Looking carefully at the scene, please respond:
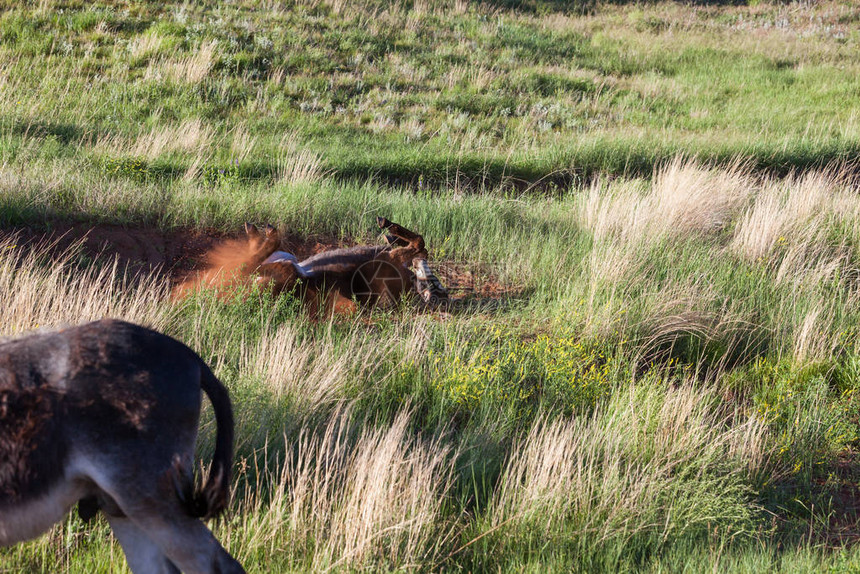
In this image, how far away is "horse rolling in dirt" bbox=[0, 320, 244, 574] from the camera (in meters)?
2.48

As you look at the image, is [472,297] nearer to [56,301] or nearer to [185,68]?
[56,301]

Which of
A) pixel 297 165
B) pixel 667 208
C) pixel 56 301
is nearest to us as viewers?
pixel 56 301

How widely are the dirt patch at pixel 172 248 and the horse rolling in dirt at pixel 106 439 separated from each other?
14.0 ft

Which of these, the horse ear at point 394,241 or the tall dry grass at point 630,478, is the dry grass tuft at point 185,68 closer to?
the horse ear at point 394,241

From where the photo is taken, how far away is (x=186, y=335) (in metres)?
5.58

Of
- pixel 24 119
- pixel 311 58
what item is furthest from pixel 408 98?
pixel 24 119

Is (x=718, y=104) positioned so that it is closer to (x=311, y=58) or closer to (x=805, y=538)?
(x=311, y=58)

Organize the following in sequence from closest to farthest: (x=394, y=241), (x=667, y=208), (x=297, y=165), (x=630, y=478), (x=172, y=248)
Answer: (x=630, y=478) < (x=394, y=241) < (x=172, y=248) < (x=667, y=208) < (x=297, y=165)

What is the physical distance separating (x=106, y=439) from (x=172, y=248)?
5357mm

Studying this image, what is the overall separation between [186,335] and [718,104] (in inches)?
579

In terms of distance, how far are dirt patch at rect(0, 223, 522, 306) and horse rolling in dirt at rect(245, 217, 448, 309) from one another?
0.43 meters

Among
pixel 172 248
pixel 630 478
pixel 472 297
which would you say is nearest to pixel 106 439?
pixel 630 478

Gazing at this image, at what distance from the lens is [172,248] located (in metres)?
7.63

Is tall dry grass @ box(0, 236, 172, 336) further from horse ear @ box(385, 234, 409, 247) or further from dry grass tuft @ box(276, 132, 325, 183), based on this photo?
dry grass tuft @ box(276, 132, 325, 183)
